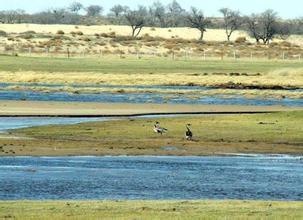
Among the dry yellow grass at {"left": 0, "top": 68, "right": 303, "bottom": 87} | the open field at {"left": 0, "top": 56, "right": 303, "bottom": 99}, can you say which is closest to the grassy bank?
the open field at {"left": 0, "top": 56, "right": 303, "bottom": 99}

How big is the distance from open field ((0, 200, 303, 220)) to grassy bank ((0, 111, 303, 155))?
12.2m

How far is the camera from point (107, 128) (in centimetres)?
4209

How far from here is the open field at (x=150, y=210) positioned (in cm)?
2002

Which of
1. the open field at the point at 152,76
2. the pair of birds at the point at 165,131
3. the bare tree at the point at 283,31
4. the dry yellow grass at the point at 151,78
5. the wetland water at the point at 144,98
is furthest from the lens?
the bare tree at the point at 283,31

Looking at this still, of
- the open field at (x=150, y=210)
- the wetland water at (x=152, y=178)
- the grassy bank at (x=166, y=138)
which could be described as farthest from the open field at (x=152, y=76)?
the open field at (x=150, y=210)

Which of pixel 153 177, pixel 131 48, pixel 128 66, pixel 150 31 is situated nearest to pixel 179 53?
pixel 131 48

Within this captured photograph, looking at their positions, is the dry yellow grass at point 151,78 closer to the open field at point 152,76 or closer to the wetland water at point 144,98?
the open field at point 152,76

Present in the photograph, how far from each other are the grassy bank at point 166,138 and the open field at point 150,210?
40.0 ft

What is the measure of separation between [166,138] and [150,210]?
1792 cm

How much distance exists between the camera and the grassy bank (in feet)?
117

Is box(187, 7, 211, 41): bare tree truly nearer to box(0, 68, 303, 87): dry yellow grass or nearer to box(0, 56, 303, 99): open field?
box(0, 56, 303, 99): open field

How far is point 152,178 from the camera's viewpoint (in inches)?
1140

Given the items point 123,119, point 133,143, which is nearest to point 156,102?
point 123,119

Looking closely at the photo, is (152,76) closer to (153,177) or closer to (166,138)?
(166,138)
